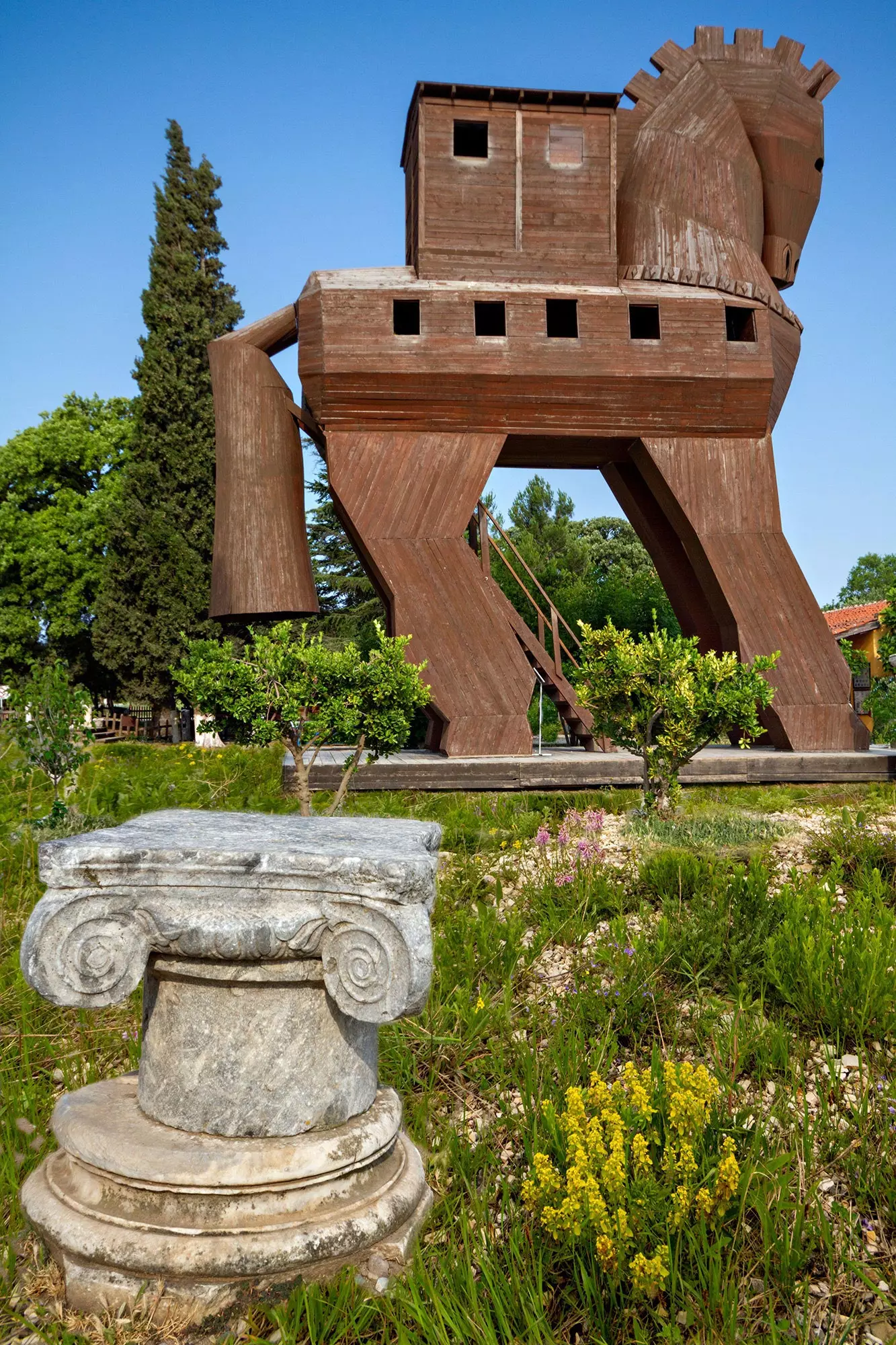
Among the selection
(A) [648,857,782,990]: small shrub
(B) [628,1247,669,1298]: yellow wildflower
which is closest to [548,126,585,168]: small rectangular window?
(A) [648,857,782,990]: small shrub

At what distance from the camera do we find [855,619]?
108 feet

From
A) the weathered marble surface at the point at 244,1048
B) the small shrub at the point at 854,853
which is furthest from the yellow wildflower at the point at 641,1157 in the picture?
the small shrub at the point at 854,853

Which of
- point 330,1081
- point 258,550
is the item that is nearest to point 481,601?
point 258,550

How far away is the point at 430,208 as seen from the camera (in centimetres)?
1177

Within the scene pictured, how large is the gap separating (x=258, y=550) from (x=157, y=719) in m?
12.8

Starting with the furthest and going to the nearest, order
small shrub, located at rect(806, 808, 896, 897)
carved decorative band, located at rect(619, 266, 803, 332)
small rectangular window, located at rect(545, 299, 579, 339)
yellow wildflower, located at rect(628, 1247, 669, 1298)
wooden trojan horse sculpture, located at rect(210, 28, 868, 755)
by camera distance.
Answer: small rectangular window, located at rect(545, 299, 579, 339), carved decorative band, located at rect(619, 266, 803, 332), wooden trojan horse sculpture, located at rect(210, 28, 868, 755), small shrub, located at rect(806, 808, 896, 897), yellow wildflower, located at rect(628, 1247, 669, 1298)

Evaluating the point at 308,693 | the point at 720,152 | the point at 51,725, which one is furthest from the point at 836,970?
the point at 720,152

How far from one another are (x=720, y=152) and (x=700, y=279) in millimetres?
1820

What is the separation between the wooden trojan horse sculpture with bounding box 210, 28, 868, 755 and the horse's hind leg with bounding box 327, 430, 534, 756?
A: 1.0 inches

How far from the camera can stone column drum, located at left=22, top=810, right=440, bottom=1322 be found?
2.49 m

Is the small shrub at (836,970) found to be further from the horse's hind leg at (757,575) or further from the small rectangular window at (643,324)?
the small rectangular window at (643,324)

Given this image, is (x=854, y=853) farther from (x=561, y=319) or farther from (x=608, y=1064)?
(x=561, y=319)

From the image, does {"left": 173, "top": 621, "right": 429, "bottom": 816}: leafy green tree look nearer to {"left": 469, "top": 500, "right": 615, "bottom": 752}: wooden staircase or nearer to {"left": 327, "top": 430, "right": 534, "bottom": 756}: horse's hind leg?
{"left": 327, "top": 430, "right": 534, "bottom": 756}: horse's hind leg

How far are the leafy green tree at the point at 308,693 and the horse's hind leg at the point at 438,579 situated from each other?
305 centimetres
